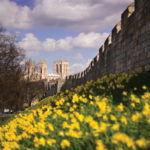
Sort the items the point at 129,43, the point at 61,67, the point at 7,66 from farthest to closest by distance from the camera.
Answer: the point at 61,67
the point at 7,66
the point at 129,43

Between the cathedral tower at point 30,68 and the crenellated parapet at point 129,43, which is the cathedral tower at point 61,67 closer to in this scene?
the cathedral tower at point 30,68

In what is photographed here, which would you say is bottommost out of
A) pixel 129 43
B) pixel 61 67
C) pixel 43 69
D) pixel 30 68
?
pixel 129 43

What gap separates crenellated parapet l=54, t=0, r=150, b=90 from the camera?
836cm

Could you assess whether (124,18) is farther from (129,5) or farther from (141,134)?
(141,134)

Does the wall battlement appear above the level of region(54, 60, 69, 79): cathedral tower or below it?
below

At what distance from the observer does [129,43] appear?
32.6 ft

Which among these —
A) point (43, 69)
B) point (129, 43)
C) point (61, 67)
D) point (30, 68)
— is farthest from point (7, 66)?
point (61, 67)

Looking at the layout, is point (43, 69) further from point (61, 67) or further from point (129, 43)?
point (129, 43)

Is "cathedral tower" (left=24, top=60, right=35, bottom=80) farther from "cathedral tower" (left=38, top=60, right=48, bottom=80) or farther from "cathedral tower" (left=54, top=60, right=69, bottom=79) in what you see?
"cathedral tower" (left=54, top=60, right=69, bottom=79)

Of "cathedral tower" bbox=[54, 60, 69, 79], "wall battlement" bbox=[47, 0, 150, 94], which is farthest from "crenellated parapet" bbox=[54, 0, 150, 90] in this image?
"cathedral tower" bbox=[54, 60, 69, 79]

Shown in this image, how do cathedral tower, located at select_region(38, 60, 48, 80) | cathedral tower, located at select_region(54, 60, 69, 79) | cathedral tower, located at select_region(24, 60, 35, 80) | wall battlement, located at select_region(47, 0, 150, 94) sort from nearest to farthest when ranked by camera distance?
1. wall battlement, located at select_region(47, 0, 150, 94)
2. cathedral tower, located at select_region(24, 60, 35, 80)
3. cathedral tower, located at select_region(38, 60, 48, 80)
4. cathedral tower, located at select_region(54, 60, 69, 79)

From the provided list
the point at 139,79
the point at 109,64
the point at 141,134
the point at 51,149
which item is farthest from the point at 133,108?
the point at 109,64

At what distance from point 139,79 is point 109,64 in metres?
6.16

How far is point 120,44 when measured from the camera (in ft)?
36.4
